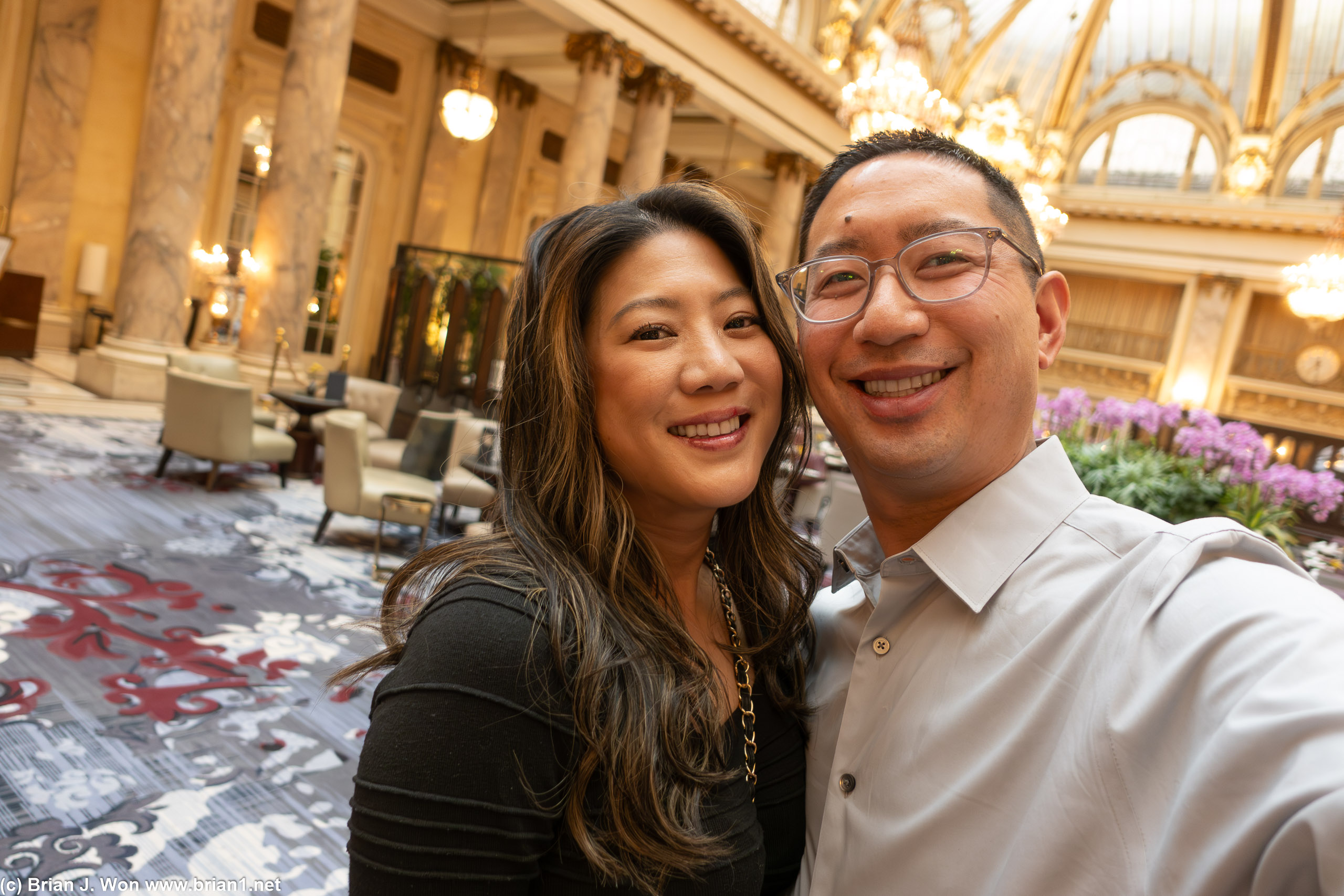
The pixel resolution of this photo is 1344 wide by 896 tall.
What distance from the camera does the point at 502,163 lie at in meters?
16.2

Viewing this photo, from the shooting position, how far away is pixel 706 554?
1.70 metres

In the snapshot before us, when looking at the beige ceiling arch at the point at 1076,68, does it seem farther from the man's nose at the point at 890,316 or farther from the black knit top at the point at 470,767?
the black knit top at the point at 470,767

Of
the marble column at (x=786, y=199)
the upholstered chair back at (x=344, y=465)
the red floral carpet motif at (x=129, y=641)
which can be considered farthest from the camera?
the marble column at (x=786, y=199)

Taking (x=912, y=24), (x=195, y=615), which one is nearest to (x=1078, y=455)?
(x=195, y=615)

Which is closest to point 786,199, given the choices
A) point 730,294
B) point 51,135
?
point 51,135

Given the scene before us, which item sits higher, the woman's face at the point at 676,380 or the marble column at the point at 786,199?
the marble column at the point at 786,199

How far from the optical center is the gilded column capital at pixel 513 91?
626 inches

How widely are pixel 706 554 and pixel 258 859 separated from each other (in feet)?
6.80

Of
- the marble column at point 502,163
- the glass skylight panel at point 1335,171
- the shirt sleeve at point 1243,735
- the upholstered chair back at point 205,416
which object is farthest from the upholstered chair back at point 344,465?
the glass skylight panel at point 1335,171

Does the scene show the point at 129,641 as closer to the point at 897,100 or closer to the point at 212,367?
the point at 212,367

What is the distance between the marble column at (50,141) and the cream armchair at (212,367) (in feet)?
13.9

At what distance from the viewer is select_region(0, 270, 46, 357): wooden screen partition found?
10195 mm

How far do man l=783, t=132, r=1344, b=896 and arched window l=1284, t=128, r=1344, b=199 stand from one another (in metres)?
24.4

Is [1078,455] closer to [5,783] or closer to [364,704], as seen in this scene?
[364,704]
